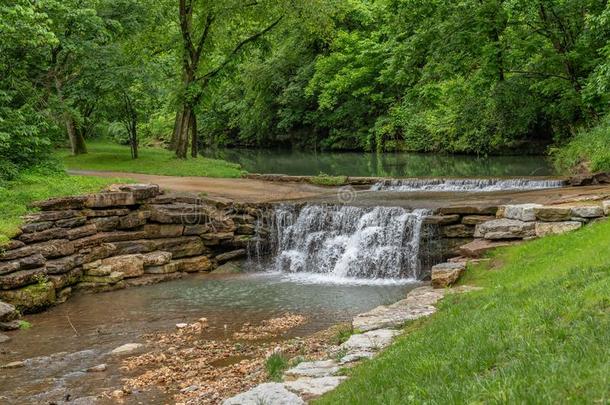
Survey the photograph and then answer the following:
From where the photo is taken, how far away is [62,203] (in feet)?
57.6

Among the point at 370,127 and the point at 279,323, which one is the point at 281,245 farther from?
the point at 370,127

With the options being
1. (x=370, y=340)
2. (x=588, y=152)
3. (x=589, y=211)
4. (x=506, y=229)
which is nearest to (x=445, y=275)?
(x=506, y=229)

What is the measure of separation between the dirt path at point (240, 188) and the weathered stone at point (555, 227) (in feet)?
29.9

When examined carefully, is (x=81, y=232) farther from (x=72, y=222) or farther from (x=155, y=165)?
(x=155, y=165)

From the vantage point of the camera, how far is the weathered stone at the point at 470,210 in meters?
16.9

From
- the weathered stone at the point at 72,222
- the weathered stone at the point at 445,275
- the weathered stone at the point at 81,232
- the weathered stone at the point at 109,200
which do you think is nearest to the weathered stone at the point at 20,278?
the weathered stone at the point at 81,232

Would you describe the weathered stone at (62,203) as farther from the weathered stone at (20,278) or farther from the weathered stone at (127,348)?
the weathered stone at (127,348)

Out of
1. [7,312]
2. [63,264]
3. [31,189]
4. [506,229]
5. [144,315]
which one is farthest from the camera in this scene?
[31,189]

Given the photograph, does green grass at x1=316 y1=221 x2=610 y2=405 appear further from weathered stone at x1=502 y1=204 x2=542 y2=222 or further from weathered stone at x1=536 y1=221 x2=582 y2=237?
weathered stone at x1=502 y1=204 x2=542 y2=222

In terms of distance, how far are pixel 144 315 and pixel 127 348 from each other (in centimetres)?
268

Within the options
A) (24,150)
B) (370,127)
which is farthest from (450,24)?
(370,127)

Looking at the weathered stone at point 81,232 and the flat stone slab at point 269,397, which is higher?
the weathered stone at point 81,232

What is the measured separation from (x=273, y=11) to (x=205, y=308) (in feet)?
65.5

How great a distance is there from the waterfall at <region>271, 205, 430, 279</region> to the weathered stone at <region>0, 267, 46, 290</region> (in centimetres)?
687
